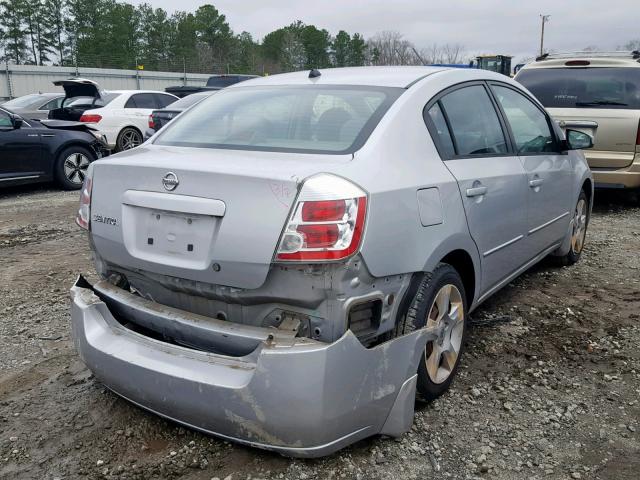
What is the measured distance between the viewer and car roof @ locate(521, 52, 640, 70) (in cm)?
726

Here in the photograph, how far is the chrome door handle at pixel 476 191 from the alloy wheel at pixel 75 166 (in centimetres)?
789

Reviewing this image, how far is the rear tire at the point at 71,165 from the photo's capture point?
Answer: 372 inches

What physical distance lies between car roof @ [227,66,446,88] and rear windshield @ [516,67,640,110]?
181 inches

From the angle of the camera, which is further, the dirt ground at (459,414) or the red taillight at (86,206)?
the red taillight at (86,206)

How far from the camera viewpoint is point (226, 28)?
6312 cm

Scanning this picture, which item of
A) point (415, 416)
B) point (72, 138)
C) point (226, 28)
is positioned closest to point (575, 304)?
point (415, 416)

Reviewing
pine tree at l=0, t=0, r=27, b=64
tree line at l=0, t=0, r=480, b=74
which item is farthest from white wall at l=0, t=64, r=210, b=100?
pine tree at l=0, t=0, r=27, b=64

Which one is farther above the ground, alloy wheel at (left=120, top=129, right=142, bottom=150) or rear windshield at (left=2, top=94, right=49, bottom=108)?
rear windshield at (left=2, top=94, right=49, bottom=108)

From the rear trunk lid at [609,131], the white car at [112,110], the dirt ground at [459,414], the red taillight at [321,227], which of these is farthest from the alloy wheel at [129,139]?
the red taillight at [321,227]

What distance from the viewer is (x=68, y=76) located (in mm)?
31750

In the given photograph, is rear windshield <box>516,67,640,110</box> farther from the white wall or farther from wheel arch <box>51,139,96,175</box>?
the white wall

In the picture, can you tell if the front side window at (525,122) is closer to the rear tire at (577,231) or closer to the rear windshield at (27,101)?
the rear tire at (577,231)

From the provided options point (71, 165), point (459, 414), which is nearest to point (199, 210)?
point (459, 414)

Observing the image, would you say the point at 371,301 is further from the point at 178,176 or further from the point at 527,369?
the point at 527,369
